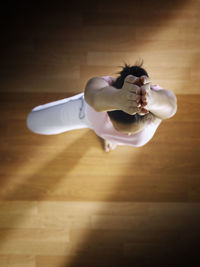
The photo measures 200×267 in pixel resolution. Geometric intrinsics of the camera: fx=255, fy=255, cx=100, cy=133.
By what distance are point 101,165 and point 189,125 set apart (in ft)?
1.76

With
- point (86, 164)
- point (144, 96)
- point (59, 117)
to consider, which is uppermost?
point (144, 96)

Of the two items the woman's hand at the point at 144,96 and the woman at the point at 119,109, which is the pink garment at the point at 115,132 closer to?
the woman at the point at 119,109

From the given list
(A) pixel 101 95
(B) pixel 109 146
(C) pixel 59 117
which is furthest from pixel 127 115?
(B) pixel 109 146

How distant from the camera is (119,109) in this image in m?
0.61

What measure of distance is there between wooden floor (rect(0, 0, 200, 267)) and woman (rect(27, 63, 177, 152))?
0.71 ft

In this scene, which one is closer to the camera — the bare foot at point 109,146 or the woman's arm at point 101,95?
the woman's arm at point 101,95

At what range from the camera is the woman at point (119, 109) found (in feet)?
1.80

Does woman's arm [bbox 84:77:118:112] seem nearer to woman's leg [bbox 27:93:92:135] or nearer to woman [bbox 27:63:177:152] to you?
woman [bbox 27:63:177:152]

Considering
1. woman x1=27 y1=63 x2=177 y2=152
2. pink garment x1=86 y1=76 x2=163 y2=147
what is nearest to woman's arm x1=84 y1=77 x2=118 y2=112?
woman x1=27 y1=63 x2=177 y2=152

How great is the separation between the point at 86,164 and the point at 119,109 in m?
0.83

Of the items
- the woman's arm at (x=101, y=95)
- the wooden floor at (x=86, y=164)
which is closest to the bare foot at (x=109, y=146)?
the wooden floor at (x=86, y=164)

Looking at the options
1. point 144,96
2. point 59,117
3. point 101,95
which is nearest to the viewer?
point 144,96

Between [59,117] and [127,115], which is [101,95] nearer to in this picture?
[127,115]

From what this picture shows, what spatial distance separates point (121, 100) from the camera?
571mm
